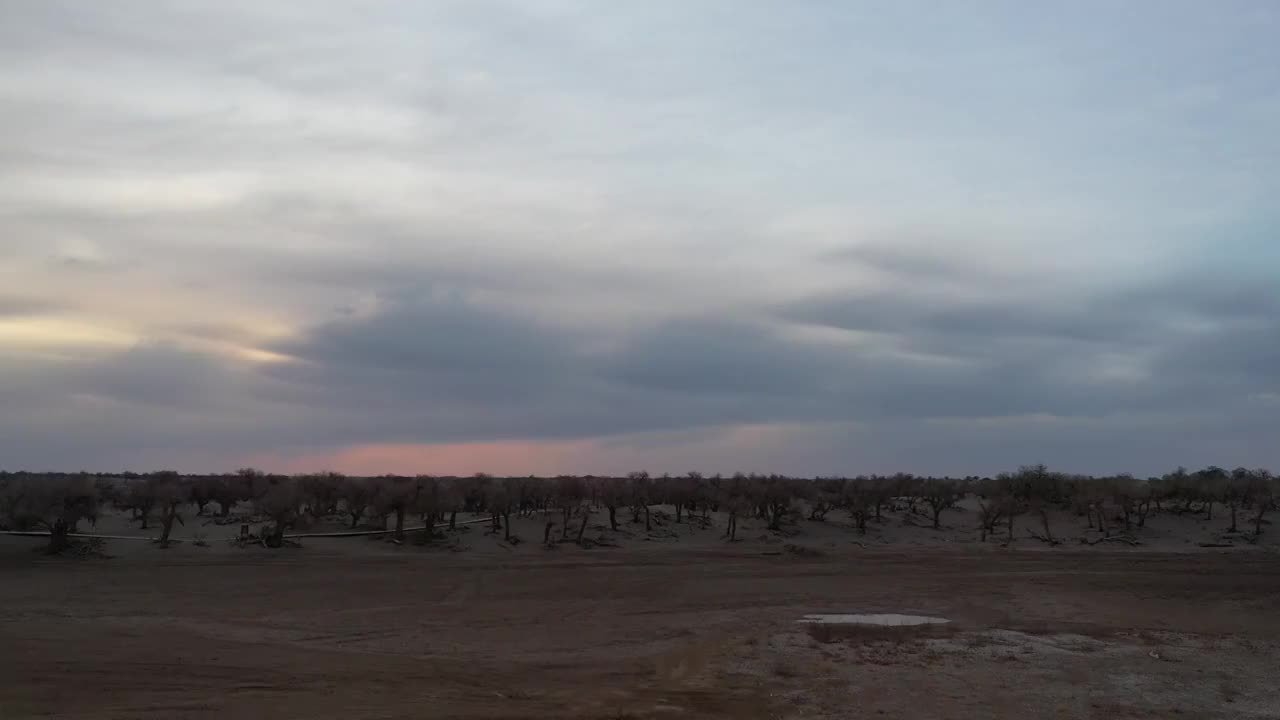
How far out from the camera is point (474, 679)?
18219 millimetres

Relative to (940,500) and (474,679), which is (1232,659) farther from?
(940,500)

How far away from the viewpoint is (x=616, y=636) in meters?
24.0

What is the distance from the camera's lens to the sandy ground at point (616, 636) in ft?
54.7

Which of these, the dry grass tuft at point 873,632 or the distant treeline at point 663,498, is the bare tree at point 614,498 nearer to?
the distant treeline at point 663,498

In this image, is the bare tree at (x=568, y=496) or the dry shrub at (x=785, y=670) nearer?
the dry shrub at (x=785, y=670)

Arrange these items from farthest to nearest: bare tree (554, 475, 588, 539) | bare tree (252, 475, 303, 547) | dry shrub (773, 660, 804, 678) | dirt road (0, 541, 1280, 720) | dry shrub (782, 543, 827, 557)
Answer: bare tree (554, 475, 588, 539) → dry shrub (782, 543, 827, 557) → bare tree (252, 475, 303, 547) → dry shrub (773, 660, 804, 678) → dirt road (0, 541, 1280, 720)

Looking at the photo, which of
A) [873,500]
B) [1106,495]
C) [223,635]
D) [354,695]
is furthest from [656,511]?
[354,695]

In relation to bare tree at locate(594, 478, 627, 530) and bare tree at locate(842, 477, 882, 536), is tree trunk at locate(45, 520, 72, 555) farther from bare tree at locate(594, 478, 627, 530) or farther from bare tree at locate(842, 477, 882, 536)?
bare tree at locate(842, 477, 882, 536)

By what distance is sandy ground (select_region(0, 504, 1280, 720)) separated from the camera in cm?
1669

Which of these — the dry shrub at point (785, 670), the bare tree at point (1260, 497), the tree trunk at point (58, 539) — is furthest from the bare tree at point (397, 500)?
the bare tree at point (1260, 497)

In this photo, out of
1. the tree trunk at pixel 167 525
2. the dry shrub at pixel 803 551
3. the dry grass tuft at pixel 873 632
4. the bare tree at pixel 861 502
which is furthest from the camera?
the bare tree at pixel 861 502

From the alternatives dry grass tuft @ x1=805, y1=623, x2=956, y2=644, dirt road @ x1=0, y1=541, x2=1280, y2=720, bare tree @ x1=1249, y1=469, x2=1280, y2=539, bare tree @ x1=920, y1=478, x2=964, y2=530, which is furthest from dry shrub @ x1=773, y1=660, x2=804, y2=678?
bare tree @ x1=1249, y1=469, x2=1280, y2=539

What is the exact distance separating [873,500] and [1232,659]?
38.8m

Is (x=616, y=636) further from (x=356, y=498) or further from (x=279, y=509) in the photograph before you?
(x=356, y=498)
